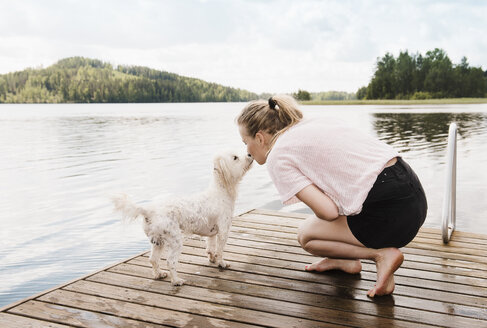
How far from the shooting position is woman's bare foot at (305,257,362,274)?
10.9 feet

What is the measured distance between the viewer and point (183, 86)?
395 ft

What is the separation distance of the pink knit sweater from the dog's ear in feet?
3.22

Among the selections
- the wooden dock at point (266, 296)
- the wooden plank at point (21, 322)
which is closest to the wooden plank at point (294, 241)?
the wooden dock at point (266, 296)

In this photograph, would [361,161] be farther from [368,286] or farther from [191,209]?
[191,209]

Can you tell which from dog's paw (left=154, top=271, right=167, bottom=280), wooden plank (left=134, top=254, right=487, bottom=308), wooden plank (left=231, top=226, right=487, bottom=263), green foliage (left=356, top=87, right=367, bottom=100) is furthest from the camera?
green foliage (left=356, top=87, right=367, bottom=100)

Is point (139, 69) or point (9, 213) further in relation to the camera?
point (139, 69)

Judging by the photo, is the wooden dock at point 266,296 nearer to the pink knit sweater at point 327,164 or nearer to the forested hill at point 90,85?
the pink knit sweater at point 327,164

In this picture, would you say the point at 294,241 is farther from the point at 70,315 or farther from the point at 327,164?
the point at 70,315

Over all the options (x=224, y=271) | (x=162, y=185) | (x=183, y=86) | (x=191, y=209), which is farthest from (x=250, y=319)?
(x=183, y=86)

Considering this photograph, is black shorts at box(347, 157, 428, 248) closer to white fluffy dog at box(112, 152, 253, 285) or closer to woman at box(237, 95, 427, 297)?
woman at box(237, 95, 427, 297)

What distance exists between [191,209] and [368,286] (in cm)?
152

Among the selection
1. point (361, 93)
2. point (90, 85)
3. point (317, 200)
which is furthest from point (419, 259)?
point (90, 85)

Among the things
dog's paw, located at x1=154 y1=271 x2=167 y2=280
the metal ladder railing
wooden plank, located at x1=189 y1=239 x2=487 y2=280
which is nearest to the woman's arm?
wooden plank, located at x1=189 y1=239 x2=487 y2=280

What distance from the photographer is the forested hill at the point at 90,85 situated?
11094 centimetres
